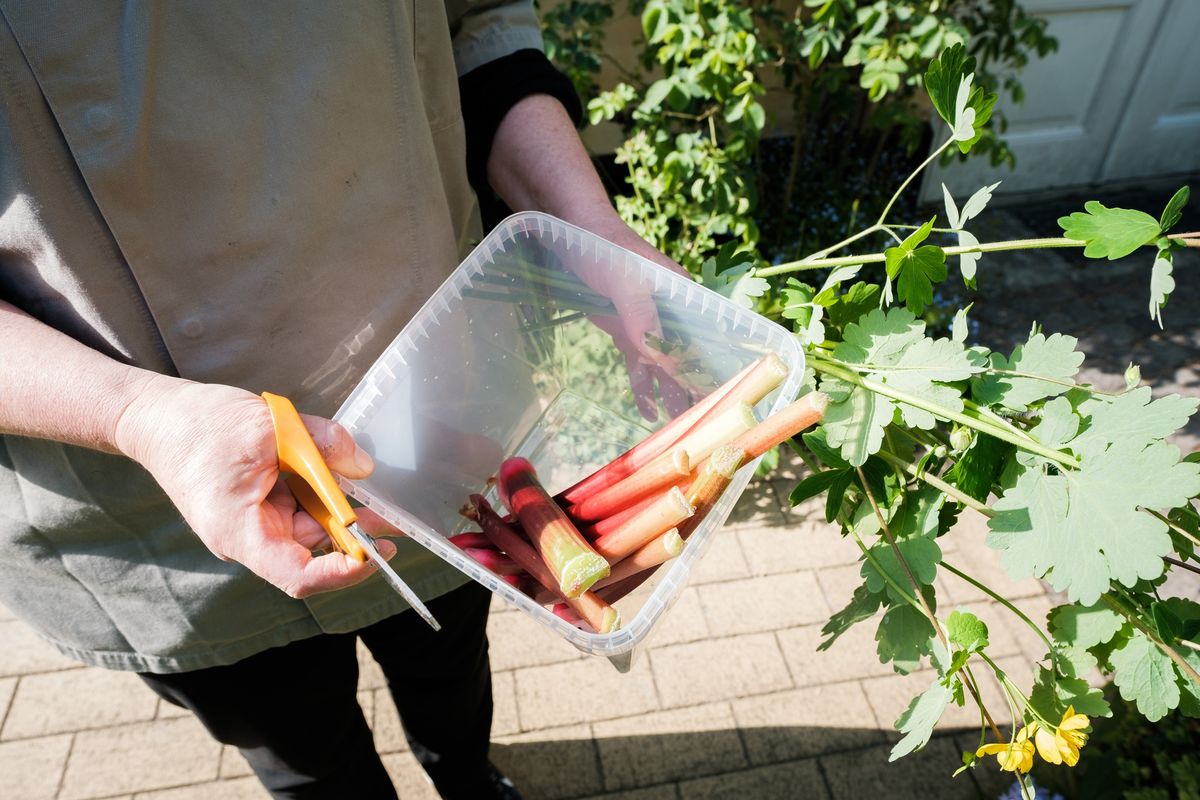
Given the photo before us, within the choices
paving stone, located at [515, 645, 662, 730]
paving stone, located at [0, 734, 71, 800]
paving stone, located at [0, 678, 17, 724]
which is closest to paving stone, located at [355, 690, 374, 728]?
paving stone, located at [515, 645, 662, 730]

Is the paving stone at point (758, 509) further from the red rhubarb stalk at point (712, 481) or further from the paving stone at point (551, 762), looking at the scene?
the red rhubarb stalk at point (712, 481)

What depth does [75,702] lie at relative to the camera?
106 inches

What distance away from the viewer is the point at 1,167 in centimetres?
101

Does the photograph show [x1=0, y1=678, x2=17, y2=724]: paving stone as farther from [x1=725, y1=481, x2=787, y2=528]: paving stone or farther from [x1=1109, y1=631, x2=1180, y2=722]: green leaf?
[x1=1109, y1=631, x2=1180, y2=722]: green leaf

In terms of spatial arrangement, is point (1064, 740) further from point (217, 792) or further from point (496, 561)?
point (217, 792)

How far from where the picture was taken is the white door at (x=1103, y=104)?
4645 millimetres

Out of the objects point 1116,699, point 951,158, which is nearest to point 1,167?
point 1116,699

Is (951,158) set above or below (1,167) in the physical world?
below

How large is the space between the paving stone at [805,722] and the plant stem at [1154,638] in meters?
1.55

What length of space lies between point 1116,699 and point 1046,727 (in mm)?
1573

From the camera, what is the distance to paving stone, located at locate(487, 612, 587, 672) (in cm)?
276

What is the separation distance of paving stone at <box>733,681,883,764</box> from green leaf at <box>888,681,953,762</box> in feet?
4.86

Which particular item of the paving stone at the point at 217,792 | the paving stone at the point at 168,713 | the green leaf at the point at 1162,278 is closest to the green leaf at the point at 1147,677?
the green leaf at the point at 1162,278

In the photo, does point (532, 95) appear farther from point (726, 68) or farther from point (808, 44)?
point (808, 44)
